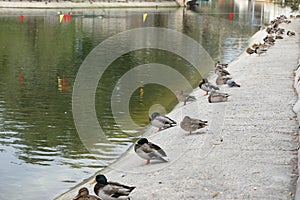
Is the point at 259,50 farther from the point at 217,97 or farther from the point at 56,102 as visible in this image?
the point at 56,102

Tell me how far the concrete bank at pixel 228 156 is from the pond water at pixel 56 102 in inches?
37.1

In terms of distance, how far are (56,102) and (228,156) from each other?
33.2 feet

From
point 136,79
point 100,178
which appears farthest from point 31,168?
point 136,79

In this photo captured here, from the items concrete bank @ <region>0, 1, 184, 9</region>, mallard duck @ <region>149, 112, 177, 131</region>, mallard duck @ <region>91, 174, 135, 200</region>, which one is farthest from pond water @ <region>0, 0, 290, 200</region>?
A: concrete bank @ <region>0, 1, 184, 9</region>

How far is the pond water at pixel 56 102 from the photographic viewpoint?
13156 millimetres

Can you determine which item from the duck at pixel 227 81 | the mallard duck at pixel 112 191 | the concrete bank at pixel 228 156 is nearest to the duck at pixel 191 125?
the concrete bank at pixel 228 156

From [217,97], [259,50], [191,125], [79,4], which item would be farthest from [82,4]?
[191,125]

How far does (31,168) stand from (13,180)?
84 centimetres

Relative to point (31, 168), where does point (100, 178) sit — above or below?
above

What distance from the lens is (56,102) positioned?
2055 centimetres

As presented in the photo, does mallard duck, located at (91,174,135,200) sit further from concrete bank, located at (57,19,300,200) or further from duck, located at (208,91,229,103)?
duck, located at (208,91,229,103)

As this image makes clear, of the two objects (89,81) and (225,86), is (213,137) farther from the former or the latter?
(89,81)

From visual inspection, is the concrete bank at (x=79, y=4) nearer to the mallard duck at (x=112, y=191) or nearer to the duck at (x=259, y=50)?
the duck at (x=259, y=50)

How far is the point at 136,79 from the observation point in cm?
Answer: 2591
